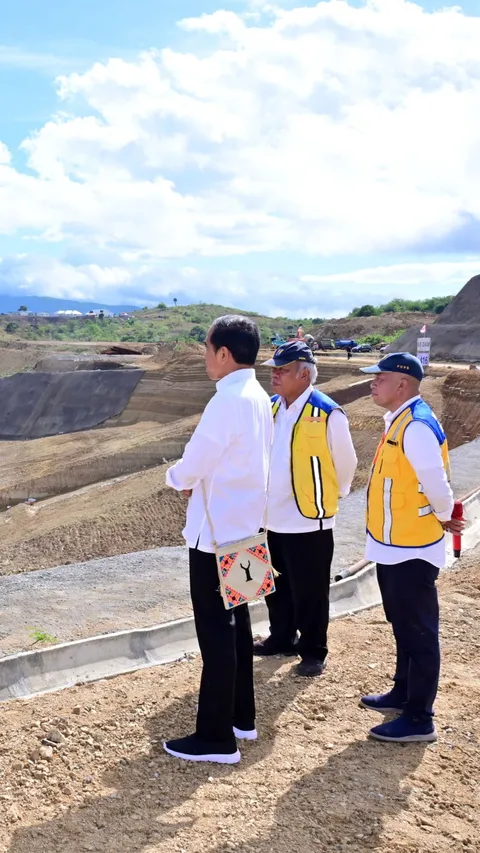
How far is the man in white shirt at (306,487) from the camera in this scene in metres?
4.30

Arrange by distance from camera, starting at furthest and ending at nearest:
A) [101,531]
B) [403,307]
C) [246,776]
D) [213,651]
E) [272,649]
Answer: [403,307], [101,531], [272,649], [213,651], [246,776]

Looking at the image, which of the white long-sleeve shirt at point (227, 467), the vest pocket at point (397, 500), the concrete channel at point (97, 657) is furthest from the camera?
the concrete channel at point (97, 657)

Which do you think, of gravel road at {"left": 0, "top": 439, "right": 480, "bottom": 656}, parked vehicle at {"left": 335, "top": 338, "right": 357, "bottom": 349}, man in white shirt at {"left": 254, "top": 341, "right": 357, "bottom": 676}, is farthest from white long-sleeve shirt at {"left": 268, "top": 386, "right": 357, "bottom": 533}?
parked vehicle at {"left": 335, "top": 338, "right": 357, "bottom": 349}

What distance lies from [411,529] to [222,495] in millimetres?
925

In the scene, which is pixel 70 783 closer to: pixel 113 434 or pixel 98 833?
pixel 98 833

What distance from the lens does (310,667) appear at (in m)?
4.22

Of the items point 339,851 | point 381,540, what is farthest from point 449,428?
point 339,851

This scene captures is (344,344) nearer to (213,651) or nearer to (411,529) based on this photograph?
(411,529)

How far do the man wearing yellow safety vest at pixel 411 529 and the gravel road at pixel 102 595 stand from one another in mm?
2206

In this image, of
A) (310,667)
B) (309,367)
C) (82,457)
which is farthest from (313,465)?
(82,457)

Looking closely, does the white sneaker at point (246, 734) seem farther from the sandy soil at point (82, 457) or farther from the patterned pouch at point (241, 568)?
the sandy soil at point (82, 457)

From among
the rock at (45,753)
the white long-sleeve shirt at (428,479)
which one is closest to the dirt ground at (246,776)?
the rock at (45,753)

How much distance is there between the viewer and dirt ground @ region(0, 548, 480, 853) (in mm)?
2793

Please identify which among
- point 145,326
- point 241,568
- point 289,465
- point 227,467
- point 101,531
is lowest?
point 101,531
